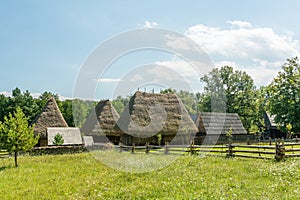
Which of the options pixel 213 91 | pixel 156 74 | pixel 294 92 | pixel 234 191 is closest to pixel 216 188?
pixel 234 191

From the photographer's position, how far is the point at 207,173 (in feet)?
38.0

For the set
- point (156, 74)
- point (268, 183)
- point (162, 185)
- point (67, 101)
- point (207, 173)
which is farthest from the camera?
point (67, 101)

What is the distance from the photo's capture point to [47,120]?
37625 mm

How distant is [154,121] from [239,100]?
87.0ft

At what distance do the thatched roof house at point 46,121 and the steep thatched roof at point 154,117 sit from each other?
9.92m

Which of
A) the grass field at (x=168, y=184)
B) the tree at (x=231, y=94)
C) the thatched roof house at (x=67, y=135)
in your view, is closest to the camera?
the grass field at (x=168, y=184)

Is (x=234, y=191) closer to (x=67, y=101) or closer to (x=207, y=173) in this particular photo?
(x=207, y=173)

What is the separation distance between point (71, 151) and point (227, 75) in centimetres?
3749

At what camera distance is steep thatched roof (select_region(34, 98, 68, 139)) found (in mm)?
35969

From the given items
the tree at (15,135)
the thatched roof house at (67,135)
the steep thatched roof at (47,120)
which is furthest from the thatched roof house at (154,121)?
the tree at (15,135)

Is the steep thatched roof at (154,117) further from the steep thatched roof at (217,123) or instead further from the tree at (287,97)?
the tree at (287,97)

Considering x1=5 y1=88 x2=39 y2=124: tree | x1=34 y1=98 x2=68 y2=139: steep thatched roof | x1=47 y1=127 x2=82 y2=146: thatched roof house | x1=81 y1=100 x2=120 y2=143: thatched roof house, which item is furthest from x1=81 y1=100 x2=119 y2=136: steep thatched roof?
x1=5 y1=88 x2=39 y2=124: tree

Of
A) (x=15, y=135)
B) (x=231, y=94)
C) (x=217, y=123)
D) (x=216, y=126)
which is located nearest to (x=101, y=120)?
(x=216, y=126)

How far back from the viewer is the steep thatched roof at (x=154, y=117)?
3259cm
